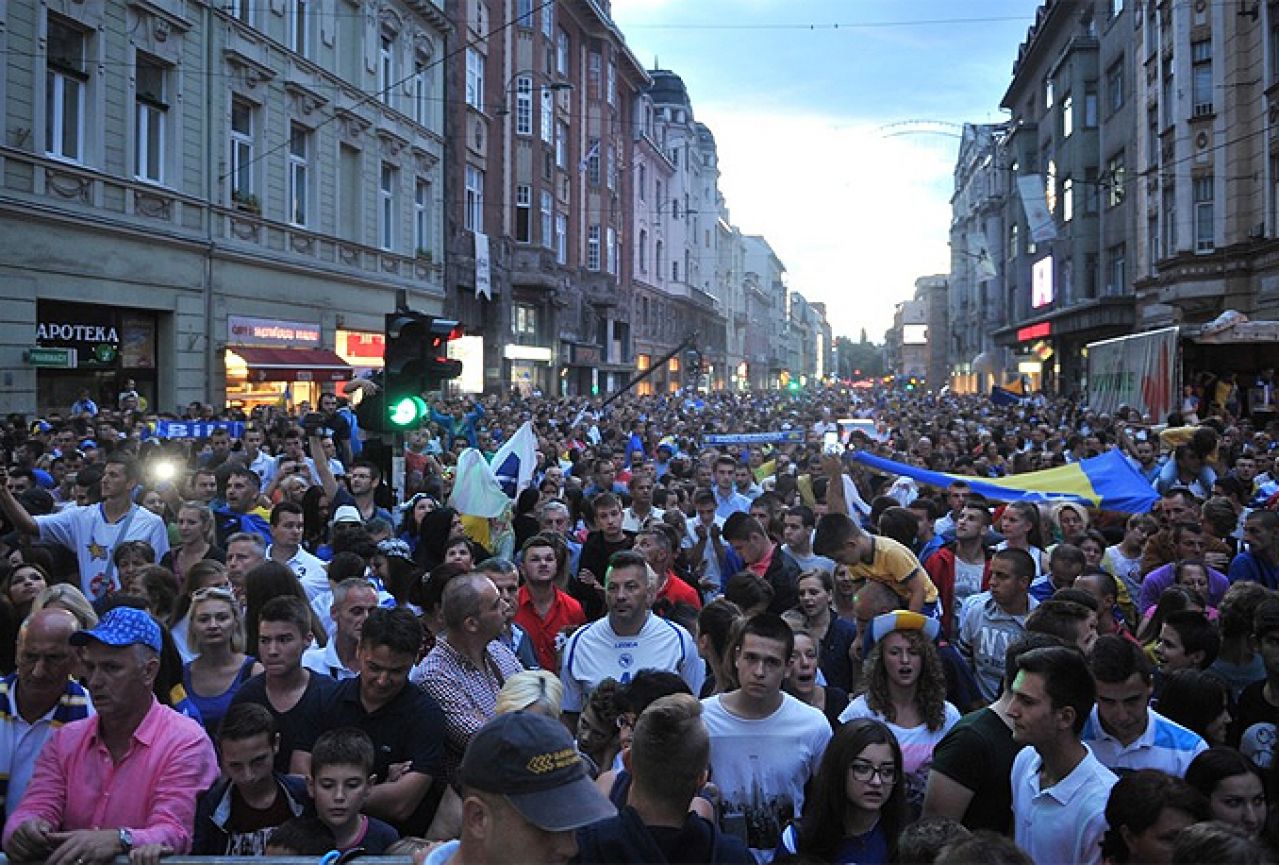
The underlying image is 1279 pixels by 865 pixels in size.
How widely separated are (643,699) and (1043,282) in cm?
5115

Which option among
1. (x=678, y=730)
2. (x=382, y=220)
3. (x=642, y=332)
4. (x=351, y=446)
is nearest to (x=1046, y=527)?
(x=678, y=730)

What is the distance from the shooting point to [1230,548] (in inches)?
328

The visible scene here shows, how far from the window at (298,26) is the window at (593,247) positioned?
2789 centimetres

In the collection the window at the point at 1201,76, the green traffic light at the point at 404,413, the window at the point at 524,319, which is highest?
the window at the point at 1201,76

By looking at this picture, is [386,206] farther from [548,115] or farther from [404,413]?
[404,413]

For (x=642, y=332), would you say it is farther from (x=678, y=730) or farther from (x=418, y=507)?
(x=678, y=730)

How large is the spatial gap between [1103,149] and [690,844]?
46.6 metres

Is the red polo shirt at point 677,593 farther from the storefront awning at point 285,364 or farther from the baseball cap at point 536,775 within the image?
the storefront awning at point 285,364

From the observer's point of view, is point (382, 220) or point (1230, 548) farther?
point (382, 220)

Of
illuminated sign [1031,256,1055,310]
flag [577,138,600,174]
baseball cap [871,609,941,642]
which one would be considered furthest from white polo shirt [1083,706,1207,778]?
illuminated sign [1031,256,1055,310]

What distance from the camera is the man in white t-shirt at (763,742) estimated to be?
4.04 metres

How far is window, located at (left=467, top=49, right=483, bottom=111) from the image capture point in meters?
39.5

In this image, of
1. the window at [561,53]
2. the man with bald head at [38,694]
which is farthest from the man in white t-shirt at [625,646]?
the window at [561,53]

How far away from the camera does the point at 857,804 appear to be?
145 inches
